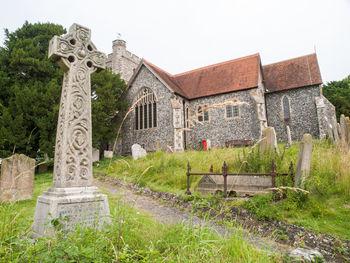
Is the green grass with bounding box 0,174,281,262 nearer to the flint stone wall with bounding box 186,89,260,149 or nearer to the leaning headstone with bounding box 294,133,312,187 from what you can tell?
the leaning headstone with bounding box 294,133,312,187

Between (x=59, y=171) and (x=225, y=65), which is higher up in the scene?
(x=225, y=65)

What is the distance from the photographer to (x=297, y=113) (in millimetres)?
19281

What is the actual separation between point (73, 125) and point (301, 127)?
19198mm

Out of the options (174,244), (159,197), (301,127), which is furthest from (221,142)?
(174,244)

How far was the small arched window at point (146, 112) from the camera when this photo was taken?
67.1 ft

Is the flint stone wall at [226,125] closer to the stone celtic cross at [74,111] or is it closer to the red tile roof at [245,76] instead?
the red tile roof at [245,76]

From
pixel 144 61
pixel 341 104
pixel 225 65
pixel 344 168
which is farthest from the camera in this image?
pixel 341 104

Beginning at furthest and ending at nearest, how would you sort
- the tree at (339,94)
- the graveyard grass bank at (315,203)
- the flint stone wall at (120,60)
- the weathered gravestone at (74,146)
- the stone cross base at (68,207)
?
the flint stone wall at (120,60)
the tree at (339,94)
the graveyard grass bank at (315,203)
the weathered gravestone at (74,146)
the stone cross base at (68,207)

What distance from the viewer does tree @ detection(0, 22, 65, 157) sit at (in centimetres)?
1266

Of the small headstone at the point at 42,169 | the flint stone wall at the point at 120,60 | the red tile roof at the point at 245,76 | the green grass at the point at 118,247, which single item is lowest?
the green grass at the point at 118,247

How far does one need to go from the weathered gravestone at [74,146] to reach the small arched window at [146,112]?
15.9 meters

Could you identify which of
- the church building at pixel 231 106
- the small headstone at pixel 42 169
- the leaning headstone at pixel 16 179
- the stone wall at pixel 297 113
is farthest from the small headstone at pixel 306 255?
the stone wall at pixel 297 113

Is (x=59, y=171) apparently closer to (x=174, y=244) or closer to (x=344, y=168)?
(x=174, y=244)

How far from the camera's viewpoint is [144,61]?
2072 centimetres
